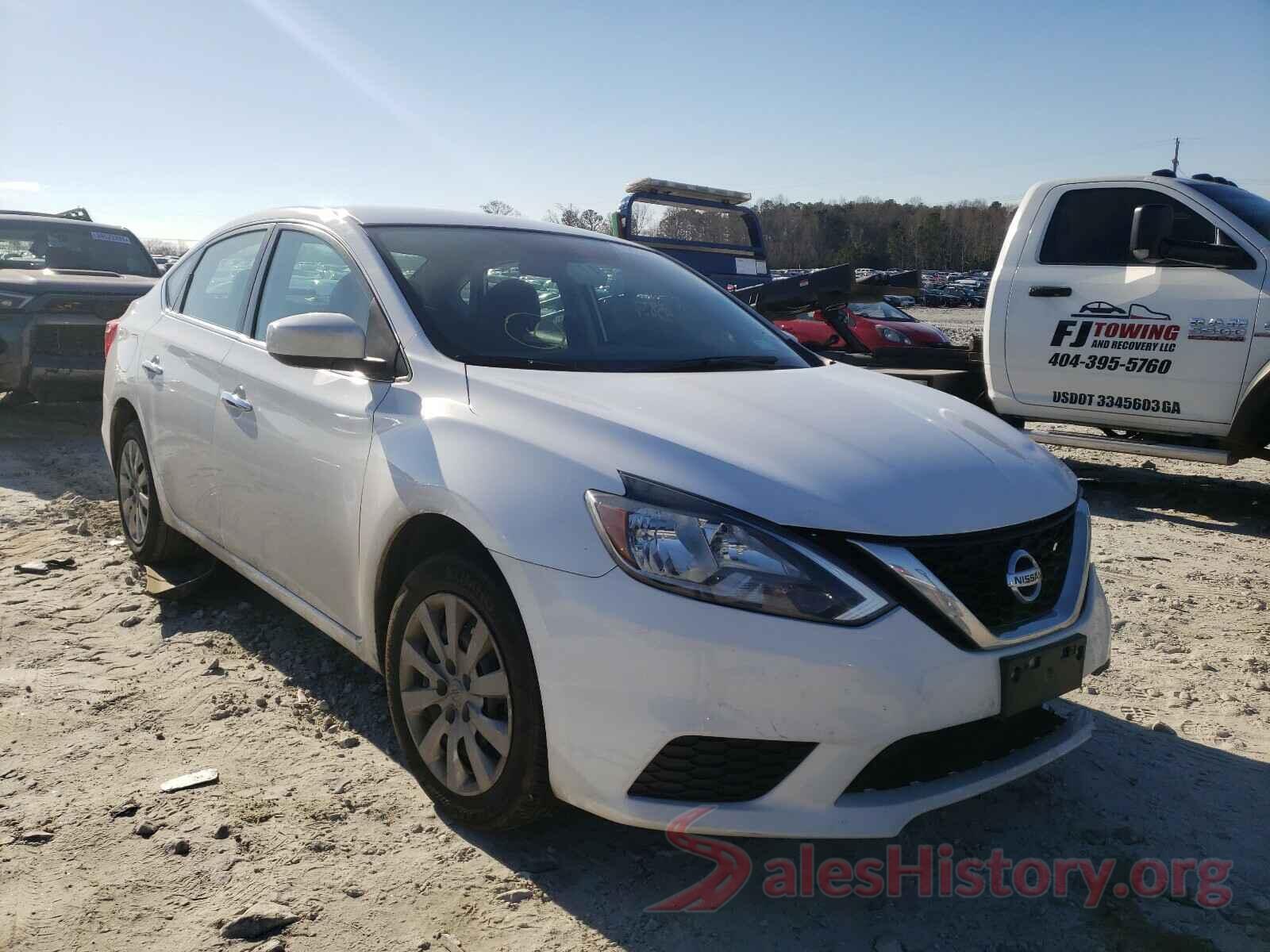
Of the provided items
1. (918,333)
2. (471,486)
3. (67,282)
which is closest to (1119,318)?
(471,486)

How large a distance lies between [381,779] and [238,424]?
4.42 ft

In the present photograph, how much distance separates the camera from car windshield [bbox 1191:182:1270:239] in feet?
20.2

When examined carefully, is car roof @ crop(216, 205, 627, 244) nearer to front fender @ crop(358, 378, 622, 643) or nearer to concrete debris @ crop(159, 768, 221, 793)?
front fender @ crop(358, 378, 622, 643)

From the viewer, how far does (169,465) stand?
4.13 metres

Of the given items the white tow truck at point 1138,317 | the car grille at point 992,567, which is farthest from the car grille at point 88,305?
the car grille at point 992,567

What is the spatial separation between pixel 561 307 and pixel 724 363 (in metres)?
0.58

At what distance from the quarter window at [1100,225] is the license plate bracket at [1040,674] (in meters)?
4.89

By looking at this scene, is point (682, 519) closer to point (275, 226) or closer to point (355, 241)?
point (355, 241)

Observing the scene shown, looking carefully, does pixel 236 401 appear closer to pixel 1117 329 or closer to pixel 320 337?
pixel 320 337

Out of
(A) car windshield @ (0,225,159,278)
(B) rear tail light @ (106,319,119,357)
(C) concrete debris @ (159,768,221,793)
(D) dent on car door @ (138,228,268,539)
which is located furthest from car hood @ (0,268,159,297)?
(C) concrete debris @ (159,768,221,793)

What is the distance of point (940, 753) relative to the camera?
7.38 ft

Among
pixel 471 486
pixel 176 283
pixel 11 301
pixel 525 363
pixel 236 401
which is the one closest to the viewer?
pixel 471 486

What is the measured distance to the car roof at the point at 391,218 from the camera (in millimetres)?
3377

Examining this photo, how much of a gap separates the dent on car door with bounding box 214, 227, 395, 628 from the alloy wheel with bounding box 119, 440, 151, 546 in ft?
3.36
